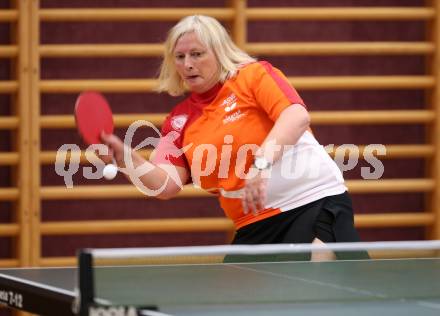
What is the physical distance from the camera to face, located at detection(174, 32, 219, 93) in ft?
10.8

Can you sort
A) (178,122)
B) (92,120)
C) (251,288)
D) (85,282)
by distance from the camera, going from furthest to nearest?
1. (178,122)
2. (92,120)
3. (251,288)
4. (85,282)

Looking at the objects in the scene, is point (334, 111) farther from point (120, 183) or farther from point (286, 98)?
point (286, 98)

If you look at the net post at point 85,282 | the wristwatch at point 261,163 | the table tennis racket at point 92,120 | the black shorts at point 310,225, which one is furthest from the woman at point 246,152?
the net post at point 85,282

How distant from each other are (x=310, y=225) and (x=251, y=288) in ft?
2.57

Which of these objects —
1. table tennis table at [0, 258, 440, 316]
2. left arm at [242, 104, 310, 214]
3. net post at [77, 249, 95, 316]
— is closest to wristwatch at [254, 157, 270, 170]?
left arm at [242, 104, 310, 214]

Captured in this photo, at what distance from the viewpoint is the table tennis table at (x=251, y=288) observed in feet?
7.23

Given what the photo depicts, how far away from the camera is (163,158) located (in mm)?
3457

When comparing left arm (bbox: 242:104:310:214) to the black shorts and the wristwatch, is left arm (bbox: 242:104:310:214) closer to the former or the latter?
the wristwatch

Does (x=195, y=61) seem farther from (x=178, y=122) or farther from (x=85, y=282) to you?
(x=85, y=282)

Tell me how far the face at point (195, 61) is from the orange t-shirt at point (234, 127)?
0.23ft

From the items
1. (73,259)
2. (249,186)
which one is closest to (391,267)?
(249,186)

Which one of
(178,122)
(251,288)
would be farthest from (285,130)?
(251,288)

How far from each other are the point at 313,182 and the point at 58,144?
2327 mm

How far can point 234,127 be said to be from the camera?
3.25m
